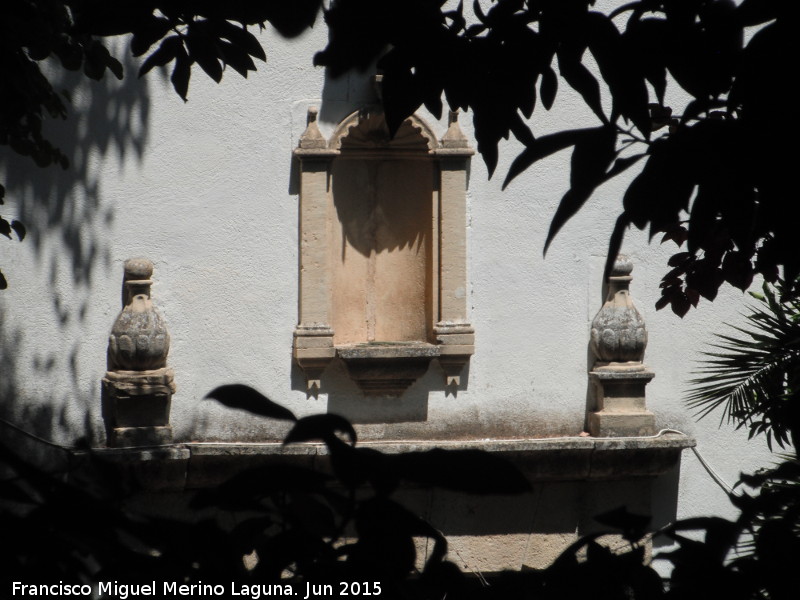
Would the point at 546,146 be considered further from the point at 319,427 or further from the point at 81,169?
the point at 81,169

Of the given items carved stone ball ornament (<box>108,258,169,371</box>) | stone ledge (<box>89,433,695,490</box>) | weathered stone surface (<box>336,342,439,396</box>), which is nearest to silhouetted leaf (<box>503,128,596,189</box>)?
stone ledge (<box>89,433,695,490</box>)

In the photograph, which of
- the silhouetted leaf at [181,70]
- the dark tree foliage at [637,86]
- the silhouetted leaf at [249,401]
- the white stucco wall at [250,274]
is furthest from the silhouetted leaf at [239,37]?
the white stucco wall at [250,274]

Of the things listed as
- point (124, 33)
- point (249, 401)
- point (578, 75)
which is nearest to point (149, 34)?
point (124, 33)

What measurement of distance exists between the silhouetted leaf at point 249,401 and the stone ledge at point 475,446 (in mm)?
3723

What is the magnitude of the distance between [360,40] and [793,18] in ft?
1.94

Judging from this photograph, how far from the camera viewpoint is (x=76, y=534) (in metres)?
0.84

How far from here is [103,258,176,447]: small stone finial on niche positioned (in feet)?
15.7

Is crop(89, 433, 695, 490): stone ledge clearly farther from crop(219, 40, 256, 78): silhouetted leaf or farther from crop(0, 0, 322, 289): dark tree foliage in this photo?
crop(219, 40, 256, 78): silhouetted leaf

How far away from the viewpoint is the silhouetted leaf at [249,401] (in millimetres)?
879

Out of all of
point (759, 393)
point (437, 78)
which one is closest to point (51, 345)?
point (759, 393)

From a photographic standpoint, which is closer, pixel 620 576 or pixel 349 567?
pixel 349 567

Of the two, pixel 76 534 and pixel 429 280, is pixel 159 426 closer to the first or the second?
pixel 429 280

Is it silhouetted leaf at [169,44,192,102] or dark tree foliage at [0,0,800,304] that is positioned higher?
silhouetted leaf at [169,44,192,102]

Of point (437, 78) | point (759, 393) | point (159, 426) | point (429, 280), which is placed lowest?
point (159, 426)
